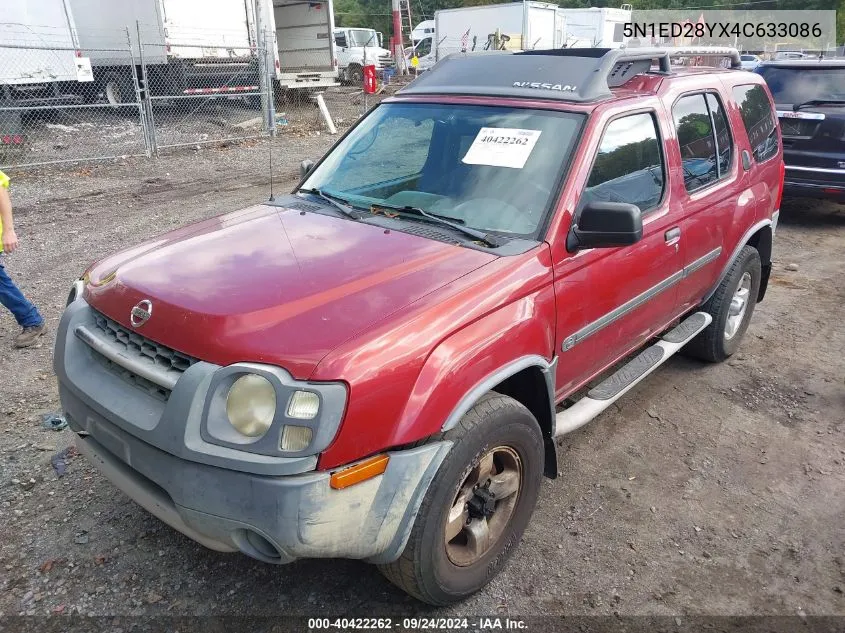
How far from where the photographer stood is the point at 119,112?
15.3 m

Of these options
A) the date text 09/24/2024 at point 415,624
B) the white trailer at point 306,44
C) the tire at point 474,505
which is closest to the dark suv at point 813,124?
the tire at point 474,505

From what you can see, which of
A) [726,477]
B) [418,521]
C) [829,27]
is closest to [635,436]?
[726,477]

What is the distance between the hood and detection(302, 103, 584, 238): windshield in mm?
336

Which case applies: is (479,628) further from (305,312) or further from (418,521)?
(305,312)

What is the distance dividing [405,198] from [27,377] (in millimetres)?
3021

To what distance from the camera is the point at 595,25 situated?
30750 mm

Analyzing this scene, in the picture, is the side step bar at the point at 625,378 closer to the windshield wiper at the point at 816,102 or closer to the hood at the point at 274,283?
the hood at the point at 274,283

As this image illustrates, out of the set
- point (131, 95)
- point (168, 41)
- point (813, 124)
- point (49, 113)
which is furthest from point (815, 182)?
point (131, 95)

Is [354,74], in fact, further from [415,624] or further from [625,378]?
[415,624]

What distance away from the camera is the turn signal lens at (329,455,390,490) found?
2.06 meters

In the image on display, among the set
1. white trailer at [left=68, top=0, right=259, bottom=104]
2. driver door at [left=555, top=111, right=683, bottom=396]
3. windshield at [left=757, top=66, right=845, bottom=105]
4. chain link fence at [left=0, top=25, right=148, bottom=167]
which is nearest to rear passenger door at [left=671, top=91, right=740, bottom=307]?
driver door at [left=555, top=111, right=683, bottom=396]

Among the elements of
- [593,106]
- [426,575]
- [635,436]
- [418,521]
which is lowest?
[635,436]

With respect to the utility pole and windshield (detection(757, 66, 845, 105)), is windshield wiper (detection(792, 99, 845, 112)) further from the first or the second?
the utility pole

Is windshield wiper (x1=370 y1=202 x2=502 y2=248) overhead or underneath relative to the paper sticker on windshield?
underneath
